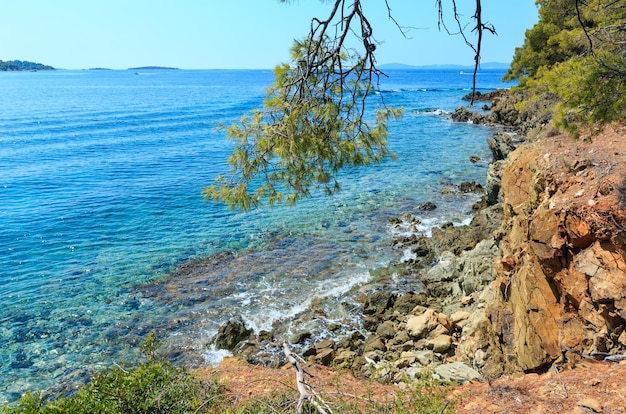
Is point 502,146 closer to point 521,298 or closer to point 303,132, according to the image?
point 521,298

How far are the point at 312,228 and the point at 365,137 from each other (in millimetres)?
13301

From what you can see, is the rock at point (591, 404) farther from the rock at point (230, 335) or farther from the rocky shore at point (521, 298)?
the rock at point (230, 335)

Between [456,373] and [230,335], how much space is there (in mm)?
6578

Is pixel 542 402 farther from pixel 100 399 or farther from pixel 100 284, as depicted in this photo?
pixel 100 284

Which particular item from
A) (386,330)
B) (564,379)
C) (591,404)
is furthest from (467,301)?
(591,404)

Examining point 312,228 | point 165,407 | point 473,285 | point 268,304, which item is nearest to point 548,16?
point 312,228

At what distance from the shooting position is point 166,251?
18172mm

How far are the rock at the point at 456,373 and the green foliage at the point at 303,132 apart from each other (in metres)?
4.05

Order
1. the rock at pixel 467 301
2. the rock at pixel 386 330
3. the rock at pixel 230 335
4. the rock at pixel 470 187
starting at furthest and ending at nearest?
1. the rock at pixel 470 187
2. the rock at pixel 467 301
3. the rock at pixel 230 335
4. the rock at pixel 386 330

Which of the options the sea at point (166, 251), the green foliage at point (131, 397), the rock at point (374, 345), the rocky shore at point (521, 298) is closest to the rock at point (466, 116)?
the sea at point (166, 251)

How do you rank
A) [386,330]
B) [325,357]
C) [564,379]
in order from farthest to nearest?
[386,330]
[325,357]
[564,379]

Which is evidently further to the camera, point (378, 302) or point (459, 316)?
point (378, 302)

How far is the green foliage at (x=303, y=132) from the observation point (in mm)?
6188

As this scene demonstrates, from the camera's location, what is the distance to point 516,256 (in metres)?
9.16
